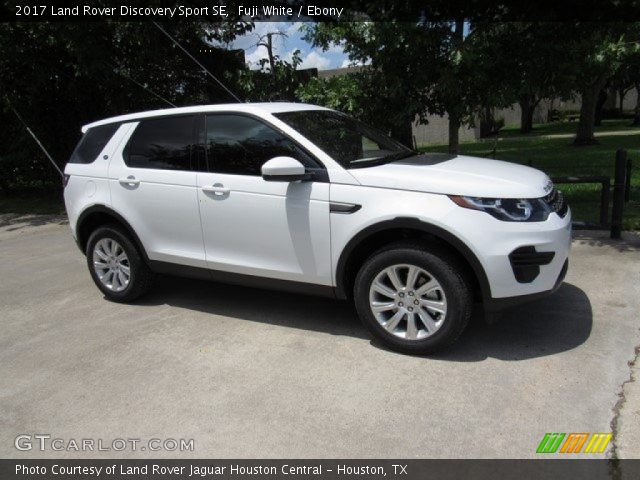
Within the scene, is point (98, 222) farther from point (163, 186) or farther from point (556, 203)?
point (556, 203)

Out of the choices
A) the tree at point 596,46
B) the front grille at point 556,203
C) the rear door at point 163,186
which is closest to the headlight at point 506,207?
the front grille at point 556,203

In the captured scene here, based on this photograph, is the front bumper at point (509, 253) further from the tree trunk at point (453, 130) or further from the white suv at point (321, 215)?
the tree trunk at point (453, 130)

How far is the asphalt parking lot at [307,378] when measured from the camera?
3.05 m

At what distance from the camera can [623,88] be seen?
4275 centimetres

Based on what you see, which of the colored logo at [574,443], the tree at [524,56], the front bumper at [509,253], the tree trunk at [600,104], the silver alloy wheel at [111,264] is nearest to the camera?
the colored logo at [574,443]

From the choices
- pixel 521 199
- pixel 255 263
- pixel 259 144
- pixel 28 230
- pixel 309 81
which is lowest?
pixel 28 230

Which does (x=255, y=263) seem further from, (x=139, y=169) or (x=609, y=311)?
(x=609, y=311)

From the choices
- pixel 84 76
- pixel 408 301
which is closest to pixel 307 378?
pixel 408 301

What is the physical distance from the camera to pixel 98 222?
5.39 metres

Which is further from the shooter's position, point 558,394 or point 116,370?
point 116,370

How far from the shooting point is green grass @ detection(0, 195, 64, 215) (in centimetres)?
1143

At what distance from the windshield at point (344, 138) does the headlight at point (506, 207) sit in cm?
84
